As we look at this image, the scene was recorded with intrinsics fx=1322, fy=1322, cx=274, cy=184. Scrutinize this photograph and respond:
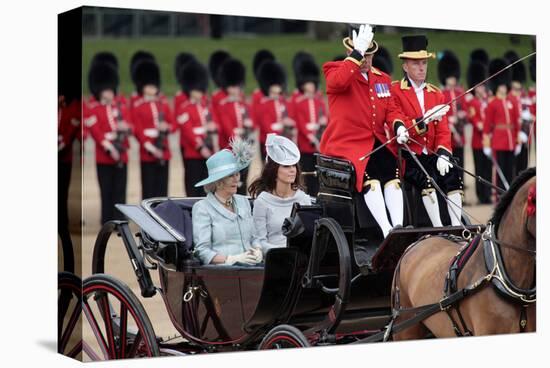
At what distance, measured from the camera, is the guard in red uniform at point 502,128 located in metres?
8.92

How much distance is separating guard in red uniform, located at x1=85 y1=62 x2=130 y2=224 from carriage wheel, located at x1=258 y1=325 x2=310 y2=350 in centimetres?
190

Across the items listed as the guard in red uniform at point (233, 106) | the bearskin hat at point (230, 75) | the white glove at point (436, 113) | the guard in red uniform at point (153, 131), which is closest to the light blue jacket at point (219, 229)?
the white glove at point (436, 113)

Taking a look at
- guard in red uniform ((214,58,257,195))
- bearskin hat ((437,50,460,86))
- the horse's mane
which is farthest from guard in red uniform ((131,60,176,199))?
the horse's mane

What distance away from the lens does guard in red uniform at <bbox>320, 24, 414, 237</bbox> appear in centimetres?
725

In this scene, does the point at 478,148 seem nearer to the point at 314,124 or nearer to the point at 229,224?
the point at 229,224

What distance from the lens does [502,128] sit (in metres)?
9.41

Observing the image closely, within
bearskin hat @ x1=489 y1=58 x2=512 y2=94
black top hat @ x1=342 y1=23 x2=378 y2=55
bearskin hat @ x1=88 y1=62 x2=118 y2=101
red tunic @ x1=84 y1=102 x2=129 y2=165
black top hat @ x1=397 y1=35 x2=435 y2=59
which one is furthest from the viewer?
→ bearskin hat @ x1=88 y1=62 x2=118 y2=101

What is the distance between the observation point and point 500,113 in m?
9.34

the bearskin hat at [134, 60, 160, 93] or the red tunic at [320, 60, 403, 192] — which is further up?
the bearskin hat at [134, 60, 160, 93]

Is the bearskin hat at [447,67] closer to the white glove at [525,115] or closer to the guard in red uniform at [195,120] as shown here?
the white glove at [525,115]

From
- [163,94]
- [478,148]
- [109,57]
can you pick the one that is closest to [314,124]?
[163,94]

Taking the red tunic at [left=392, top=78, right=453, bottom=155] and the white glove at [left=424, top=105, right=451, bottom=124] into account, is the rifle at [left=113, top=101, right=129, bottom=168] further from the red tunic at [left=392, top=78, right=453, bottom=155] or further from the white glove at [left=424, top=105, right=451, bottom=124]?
the white glove at [left=424, top=105, right=451, bottom=124]

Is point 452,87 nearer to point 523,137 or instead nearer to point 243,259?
point 523,137

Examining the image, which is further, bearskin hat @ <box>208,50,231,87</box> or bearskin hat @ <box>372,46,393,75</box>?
bearskin hat @ <box>208,50,231,87</box>
